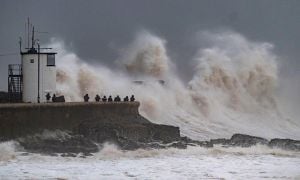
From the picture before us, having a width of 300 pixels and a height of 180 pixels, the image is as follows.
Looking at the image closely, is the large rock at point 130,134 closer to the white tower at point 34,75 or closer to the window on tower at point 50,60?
the white tower at point 34,75

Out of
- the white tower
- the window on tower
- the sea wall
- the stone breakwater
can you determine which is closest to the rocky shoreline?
the stone breakwater

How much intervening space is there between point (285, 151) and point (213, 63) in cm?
1216

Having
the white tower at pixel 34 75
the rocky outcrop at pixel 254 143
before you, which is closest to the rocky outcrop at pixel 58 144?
the white tower at pixel 34 75

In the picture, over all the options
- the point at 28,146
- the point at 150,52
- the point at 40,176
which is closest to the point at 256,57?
the point at 150,52

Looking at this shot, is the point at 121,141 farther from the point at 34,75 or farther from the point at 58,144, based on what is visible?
the point at 34,75

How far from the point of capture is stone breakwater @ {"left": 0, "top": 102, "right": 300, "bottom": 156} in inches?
658

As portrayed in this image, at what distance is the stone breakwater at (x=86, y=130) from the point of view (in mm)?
16703

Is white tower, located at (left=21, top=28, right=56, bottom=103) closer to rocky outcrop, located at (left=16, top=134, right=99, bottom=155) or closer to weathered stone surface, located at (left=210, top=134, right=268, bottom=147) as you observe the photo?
rocky outcrop, located at (left=16, top=134, right=99, bottom=155)

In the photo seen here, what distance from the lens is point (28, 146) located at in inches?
648

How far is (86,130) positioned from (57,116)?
87 centimetres

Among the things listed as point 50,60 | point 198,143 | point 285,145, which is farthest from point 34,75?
point 285,145

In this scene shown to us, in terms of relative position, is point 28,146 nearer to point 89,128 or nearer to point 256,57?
point 89,128

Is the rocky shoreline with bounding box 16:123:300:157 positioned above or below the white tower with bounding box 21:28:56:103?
below

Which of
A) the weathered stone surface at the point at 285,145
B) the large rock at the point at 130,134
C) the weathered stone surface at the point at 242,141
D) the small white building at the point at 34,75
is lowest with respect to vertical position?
the weathered stone surface at the point at 285,145
